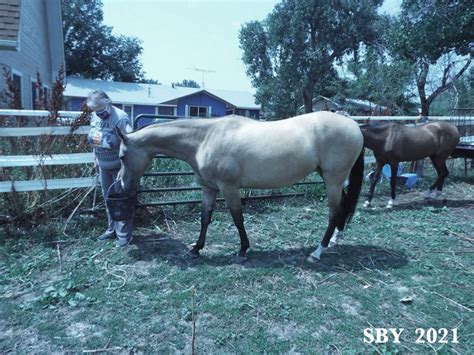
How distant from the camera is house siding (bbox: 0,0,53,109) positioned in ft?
27.8

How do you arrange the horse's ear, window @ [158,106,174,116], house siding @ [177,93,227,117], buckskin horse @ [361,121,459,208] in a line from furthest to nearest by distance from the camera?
house siding @ [177,93,227,117], window @ [158,106,174,116], buckskin horse @ [361,121,459,208], the horse's ear

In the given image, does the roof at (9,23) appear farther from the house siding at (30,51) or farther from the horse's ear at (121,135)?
the horse's ear at (121,135)

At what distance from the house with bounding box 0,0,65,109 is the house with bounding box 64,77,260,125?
9543 millimetres

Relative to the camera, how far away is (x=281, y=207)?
5340 mm

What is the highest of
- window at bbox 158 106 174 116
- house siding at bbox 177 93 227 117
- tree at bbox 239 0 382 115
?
tree at bbox 239 0 382 115

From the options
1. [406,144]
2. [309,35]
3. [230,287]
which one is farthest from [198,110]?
[230,287]

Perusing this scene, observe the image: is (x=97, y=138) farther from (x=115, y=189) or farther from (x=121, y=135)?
(x=115, y=189)

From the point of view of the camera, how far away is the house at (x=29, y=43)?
6613 mm

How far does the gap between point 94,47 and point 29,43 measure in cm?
2737

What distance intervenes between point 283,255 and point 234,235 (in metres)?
0.78

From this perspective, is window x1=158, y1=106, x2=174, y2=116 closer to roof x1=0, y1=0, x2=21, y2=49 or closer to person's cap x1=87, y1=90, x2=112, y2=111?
roof x1=0, y1=0, x2=21, y2=49

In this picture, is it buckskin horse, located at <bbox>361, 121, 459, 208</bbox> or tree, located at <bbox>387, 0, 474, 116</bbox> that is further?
tree, located at <bbox>387, 0, 474, 116</bbox>

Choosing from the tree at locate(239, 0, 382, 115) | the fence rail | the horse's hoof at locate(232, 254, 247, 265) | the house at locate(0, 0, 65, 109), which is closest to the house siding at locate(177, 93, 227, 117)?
the tree at locate(239, 0, 382, 115)

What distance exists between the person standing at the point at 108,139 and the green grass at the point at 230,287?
24 centimetres
